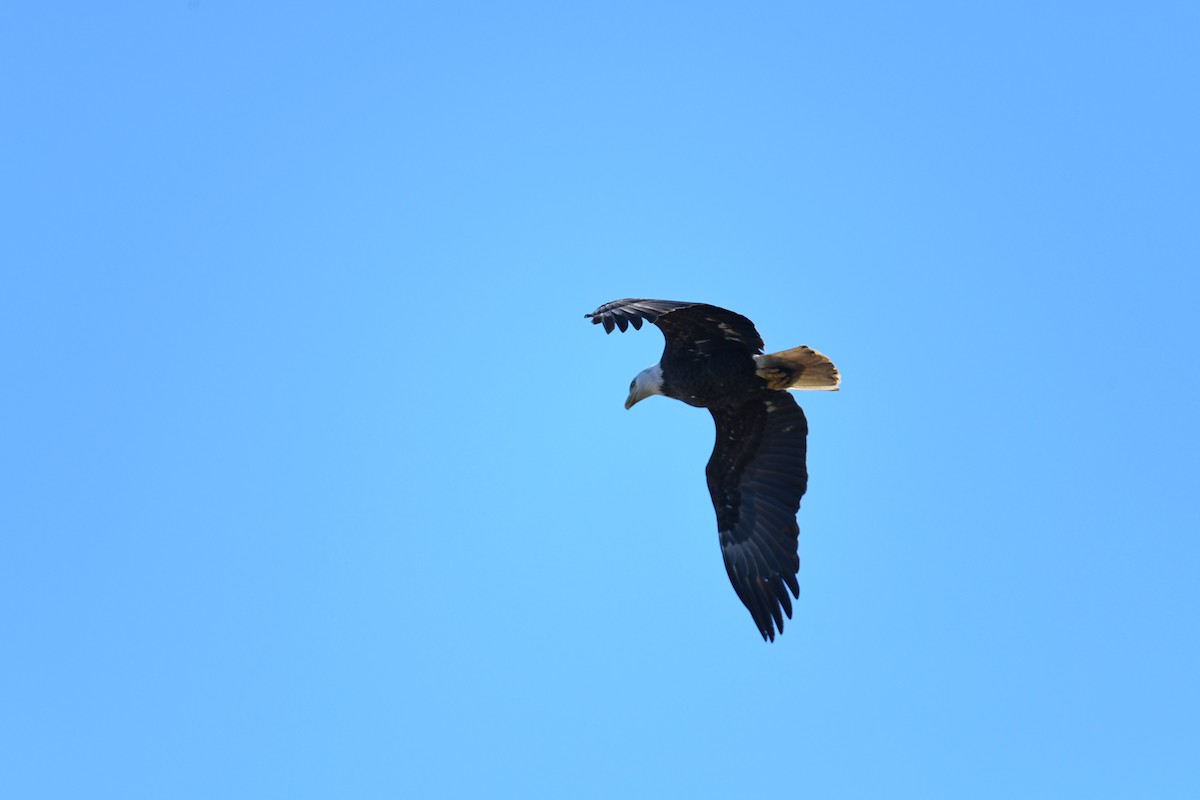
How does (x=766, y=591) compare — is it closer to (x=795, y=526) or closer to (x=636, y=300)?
(x=795, y=526)

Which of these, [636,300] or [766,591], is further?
[766,591]

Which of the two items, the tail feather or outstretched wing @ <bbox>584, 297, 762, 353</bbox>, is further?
the tail feather


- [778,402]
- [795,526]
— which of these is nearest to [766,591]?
[795,526]

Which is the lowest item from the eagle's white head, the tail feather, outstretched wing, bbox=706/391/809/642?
outstretched wing, bbox=706/391/809/642

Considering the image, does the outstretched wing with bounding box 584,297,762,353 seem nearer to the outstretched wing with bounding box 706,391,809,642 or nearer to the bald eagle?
the bald eagle

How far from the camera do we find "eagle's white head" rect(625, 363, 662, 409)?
13281 mm

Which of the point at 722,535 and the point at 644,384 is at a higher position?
the point at 644,384

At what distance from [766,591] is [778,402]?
1694mm

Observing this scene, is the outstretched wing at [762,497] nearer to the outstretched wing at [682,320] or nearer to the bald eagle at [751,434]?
the bald eagle at [751,434]

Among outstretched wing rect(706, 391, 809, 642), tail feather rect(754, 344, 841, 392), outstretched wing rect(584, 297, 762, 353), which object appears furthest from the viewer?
outstretched wing rect(706, 391, 809, 642)

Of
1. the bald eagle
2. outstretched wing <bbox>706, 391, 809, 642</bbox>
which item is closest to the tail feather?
the bald eagle

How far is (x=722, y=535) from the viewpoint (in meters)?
13.6

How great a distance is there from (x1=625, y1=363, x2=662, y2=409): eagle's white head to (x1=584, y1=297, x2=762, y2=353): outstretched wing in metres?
0.38

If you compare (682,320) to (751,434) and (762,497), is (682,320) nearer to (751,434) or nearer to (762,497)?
(751,434)
